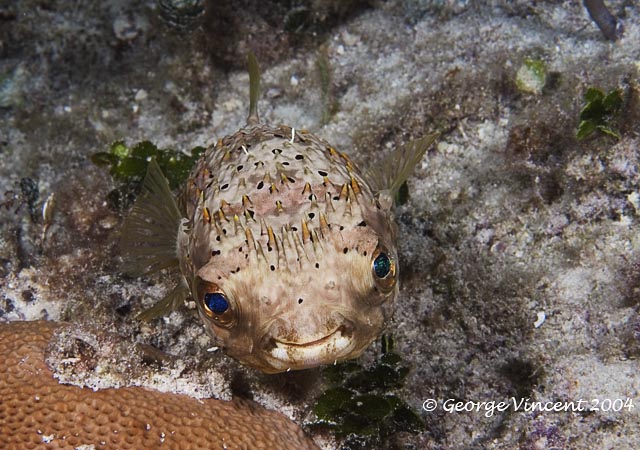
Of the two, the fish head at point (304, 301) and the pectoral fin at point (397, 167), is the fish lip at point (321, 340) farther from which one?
the pectoral fin at point (397, 167)

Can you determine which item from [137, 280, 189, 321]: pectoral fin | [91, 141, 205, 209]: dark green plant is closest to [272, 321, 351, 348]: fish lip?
[137, 280, 189, 321]: pectoral fin

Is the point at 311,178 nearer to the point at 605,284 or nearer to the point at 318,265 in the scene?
the point at 318,265

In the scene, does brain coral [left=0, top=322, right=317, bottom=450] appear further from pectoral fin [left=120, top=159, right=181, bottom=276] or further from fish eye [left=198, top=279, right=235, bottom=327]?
pectoral fin [left=120, top=159, right=181, bottom=276]

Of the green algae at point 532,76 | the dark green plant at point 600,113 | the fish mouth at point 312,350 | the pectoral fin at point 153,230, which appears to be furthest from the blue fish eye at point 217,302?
the green algae at point 532,76

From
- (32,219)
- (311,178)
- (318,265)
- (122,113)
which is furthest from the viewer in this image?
(122,113)

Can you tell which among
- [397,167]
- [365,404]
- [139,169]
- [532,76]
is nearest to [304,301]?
[365,404]

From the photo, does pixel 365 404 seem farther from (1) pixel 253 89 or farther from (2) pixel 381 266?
(1) pixel 253 89

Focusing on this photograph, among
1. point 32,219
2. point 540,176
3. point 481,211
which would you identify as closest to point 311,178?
point 481,211
